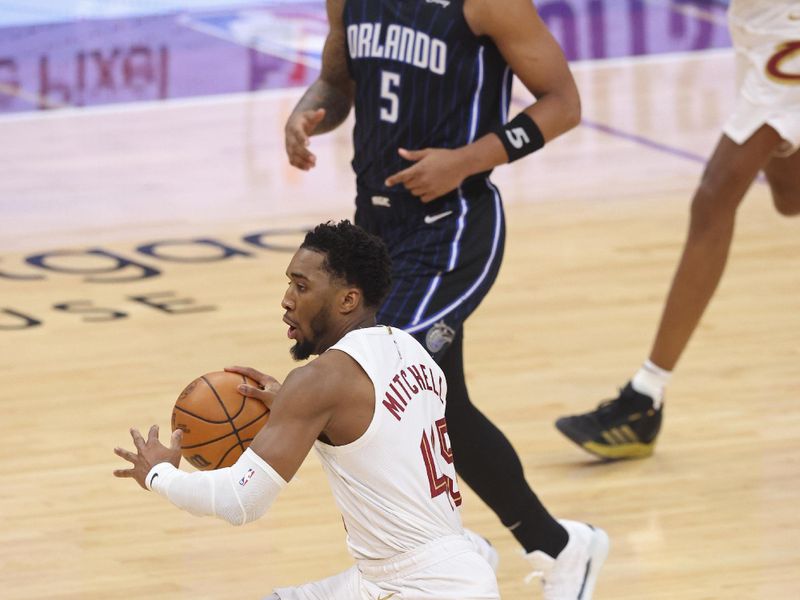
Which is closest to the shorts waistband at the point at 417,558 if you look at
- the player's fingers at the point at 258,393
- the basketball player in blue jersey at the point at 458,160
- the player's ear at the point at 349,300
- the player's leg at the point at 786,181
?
the player's fingers at the point at 258,393

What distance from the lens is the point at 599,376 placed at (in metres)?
6.38

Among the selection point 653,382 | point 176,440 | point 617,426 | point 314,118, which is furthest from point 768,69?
point 176,440

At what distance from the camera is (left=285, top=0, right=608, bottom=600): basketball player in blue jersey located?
13.7 feet

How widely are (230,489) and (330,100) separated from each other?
1755mm

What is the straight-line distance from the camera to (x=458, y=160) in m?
4.15

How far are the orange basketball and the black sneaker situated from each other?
2.11 meters

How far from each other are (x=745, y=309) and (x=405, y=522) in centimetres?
415

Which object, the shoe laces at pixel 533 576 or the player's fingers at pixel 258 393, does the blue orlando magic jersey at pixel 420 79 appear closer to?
the player's fingers at pixel 258 393

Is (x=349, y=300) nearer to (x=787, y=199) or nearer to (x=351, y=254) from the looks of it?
(x=351, y=254)

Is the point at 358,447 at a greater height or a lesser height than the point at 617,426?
greater

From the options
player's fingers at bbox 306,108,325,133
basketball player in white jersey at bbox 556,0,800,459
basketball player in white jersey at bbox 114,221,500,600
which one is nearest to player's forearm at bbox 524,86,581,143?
player's fingers at bbox 306,108,325,133

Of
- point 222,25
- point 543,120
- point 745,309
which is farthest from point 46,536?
point 222,25

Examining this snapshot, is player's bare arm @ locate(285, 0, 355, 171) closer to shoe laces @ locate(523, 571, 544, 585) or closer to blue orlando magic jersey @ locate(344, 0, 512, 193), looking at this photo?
blue orlando magic jersey @ locate(344, 0, 512, 193)

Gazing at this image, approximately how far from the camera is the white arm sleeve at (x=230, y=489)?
3.18 metres
